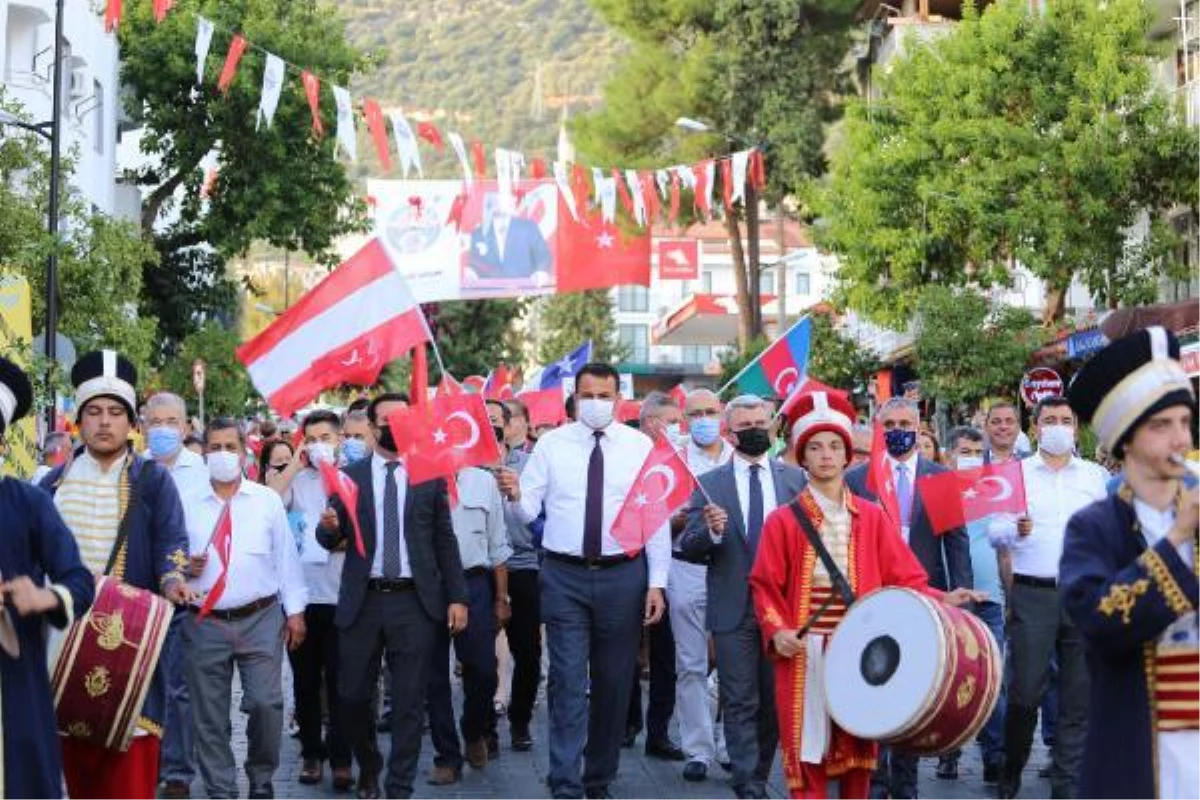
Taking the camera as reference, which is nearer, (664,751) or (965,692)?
(965,692)

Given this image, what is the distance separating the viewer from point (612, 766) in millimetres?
11055

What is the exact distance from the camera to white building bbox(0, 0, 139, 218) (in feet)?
128

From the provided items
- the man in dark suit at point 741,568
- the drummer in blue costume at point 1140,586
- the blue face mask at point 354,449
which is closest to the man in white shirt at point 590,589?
the man in dark suit at point 741,568

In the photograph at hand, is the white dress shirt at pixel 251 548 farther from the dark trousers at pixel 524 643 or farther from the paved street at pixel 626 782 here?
the dark trousers at pixel 524 643

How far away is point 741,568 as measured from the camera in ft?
37.0

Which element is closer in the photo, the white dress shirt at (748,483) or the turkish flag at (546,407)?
the white dress shirt at (748,483)

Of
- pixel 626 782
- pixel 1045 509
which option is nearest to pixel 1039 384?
pixel 626 782

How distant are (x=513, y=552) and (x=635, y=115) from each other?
38.1 meters

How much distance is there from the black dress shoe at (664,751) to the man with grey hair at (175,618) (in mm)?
2865

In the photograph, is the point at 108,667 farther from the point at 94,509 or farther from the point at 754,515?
the point at 754,515

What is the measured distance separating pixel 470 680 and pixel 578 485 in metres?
1.98

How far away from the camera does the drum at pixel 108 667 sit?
7738 millimetres

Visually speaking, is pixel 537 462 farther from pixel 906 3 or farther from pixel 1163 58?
pixel 906 3

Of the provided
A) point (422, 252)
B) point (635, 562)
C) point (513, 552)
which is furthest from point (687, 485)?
point (422, 252)
